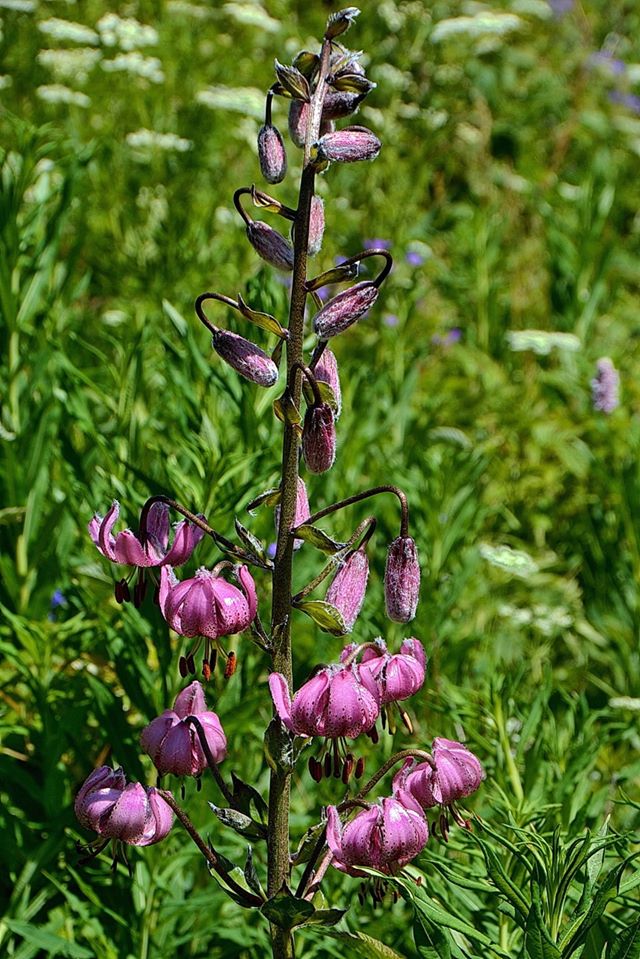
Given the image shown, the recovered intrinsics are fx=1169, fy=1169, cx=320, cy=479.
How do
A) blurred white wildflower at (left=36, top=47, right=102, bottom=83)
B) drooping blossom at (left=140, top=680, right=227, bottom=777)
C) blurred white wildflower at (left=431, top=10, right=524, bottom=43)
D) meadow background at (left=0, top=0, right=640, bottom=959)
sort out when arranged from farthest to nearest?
blurred white wildflower at (left=431, top=10, right=524, bottom=43), blurred white wildflower at (left=36, top=47, right=102, bottom=83), meadow background at (left=0, top=0, right=640, bottom=959), drooping blossom at (left=140, top=680, right=227, bottom=777)

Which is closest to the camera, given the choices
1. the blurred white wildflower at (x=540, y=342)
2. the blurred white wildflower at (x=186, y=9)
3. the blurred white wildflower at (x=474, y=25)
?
the blurred white wildflower at (x=540, y=342)

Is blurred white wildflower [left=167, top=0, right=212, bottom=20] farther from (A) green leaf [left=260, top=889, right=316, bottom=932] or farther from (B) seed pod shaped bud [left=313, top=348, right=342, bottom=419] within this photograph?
(A) green leaf [left=260, top=889, right=316, bottom=932]

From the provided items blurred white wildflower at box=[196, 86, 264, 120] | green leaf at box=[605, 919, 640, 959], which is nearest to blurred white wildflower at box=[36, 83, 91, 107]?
blurred white wildflower at box=[196, 86, 264, 120]

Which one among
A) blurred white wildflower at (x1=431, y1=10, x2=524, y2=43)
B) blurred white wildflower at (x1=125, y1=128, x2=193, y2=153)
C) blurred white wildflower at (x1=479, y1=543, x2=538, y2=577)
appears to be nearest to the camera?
blurred white wildflower at (x1=479, y1=543, x2=538, y2=577)

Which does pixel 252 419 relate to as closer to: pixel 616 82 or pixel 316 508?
pixel 316 508

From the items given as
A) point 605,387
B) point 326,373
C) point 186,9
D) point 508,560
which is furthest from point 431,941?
point 186,9

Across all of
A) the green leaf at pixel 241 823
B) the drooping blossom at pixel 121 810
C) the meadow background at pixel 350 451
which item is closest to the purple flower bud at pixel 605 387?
the meadow background at pixel 350 451

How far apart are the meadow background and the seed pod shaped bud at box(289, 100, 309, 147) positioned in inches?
26.6

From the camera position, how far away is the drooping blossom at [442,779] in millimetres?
1466

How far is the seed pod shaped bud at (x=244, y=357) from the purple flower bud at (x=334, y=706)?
1.26 ft

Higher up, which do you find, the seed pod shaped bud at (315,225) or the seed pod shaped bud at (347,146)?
the seed pod shaped bud at (347,146)

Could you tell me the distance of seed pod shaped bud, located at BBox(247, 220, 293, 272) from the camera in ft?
4.92

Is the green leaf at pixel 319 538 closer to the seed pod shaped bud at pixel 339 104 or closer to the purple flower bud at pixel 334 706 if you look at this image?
the purple flower bud at pixel 334 706

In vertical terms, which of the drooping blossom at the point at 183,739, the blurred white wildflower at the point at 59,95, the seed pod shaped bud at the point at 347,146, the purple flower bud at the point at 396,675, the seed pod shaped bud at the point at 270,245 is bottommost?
the blurred white wildflower at the point at 59,95
